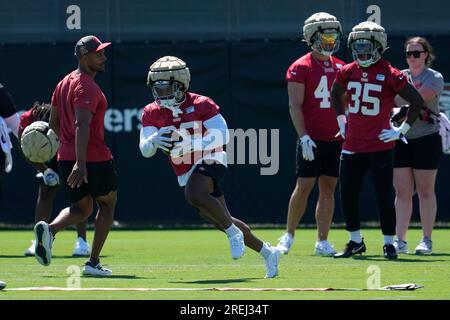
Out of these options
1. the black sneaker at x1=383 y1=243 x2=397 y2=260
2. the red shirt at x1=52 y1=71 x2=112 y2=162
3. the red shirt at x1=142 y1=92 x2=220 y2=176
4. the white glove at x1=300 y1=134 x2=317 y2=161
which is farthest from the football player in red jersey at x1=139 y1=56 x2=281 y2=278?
the white glove at x1=300 y1=134 x2=317 y2=161

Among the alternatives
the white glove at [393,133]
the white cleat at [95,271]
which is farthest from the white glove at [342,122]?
the white cleat at [95,271]

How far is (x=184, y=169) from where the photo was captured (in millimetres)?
10570

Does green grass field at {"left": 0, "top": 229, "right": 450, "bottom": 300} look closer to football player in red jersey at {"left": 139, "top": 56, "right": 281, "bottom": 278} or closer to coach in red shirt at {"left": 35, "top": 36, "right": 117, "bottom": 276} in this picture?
coach in red shirt at {"left": 35, "top": 36, "right": 117, "bottom": 276}

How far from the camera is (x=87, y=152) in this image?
10953mm

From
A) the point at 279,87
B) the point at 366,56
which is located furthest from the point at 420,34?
the point at 366,56

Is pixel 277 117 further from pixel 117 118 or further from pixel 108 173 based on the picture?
pixel 108 173

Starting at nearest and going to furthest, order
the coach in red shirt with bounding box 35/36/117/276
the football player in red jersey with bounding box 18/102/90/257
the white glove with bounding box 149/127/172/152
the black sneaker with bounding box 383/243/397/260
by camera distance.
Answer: the white glove with bounding box 149/127/172/152, the coach in red shirt with bounding box 35/36/117/276, the black sneaker with bounding box 383/243/397/260, the football player in red jersey with bounding box 18/102/90/257

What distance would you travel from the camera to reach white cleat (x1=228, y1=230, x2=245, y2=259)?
32.8ft

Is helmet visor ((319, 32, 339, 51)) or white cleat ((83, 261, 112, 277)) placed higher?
helmet visor ((319, 32, 339, 51))

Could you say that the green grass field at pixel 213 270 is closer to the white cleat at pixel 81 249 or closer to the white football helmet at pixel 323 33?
the white cleat at pixel 81 249

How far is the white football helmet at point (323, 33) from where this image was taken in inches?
509

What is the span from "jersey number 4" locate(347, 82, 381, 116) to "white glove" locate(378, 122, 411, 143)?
231mm
